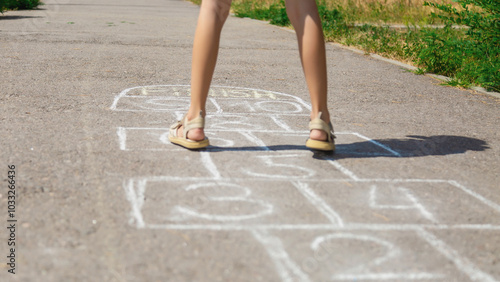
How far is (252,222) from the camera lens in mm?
2631

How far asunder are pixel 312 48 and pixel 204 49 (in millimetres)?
591

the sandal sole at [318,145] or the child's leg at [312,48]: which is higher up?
the child's leg at [312,48]

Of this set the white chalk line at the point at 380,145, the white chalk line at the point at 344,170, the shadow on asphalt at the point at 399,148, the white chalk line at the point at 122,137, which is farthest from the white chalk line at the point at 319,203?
the white chalk line at the point at 122,137

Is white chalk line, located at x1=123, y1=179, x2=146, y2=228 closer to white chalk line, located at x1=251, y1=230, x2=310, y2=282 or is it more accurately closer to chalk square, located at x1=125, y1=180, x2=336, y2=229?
chalk square, located at x1=125, y1=180, x2=336, y2=229

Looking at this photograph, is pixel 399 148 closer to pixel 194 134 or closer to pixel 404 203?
pixel 404 203

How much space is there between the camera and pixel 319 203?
2895 millimetres


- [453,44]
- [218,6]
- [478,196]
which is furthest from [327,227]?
[453,44]

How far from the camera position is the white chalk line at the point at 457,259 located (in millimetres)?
2248

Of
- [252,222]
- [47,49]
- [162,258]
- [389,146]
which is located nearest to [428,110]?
[389,146]

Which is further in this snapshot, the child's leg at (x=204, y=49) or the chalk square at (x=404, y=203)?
the child's leg at (x=204, y=49)

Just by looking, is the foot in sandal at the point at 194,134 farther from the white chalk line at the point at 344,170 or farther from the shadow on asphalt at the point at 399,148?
the white chalk line at the point at 344,170

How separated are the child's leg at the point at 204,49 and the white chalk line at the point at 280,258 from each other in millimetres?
1264

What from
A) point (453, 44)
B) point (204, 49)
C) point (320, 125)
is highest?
point (204, 49)

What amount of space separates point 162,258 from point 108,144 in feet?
5.29
